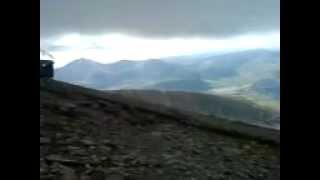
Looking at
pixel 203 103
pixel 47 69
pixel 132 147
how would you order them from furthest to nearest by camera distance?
pixel 203 103 → pixel 47 69 → pixel 132 147

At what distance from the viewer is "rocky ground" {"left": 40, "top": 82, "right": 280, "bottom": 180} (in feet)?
9.07

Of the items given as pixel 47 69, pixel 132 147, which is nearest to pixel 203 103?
pixel 132 147

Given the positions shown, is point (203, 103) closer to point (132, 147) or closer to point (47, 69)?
point (132, 147)

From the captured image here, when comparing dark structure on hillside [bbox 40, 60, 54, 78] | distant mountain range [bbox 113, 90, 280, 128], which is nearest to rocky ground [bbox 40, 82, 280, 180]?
dark structure on hillside [bbox 40, 60, 54, 78]

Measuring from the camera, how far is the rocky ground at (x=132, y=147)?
2764 mm

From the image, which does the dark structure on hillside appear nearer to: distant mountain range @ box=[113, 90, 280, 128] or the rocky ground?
the rocky ground

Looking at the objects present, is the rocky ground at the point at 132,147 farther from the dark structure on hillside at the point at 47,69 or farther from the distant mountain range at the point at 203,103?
the distant mountain range at the point at 203,103

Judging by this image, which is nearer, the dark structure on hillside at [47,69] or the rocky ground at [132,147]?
the rocky ground at [132,147]

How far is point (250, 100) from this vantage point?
3.68m

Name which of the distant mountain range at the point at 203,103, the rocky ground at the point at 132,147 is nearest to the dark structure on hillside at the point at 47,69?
the rocky ground at the point at 132,147

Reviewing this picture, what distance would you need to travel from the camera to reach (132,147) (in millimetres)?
3098
